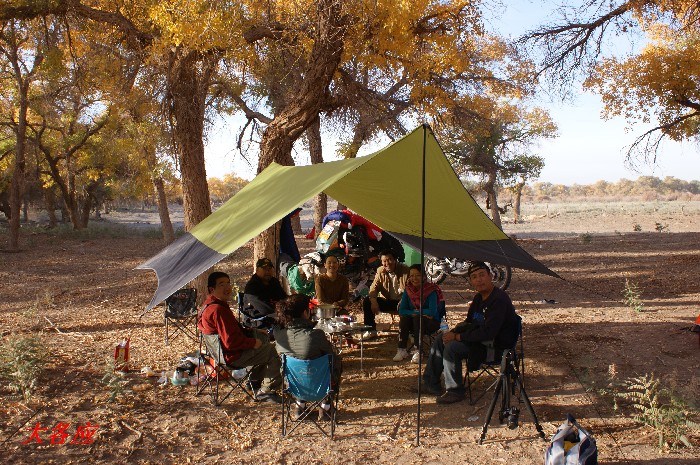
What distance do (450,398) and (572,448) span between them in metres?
1.72

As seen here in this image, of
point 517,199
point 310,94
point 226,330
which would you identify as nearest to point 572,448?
point 226,330

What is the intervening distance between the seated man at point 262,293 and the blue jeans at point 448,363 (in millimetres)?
1855

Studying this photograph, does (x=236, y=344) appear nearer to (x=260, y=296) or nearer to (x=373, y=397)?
(x=373, y=397)

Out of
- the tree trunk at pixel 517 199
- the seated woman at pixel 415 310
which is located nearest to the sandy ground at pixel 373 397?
the seated woman at pixel 415 310

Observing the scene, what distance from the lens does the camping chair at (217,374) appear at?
16.5 feet

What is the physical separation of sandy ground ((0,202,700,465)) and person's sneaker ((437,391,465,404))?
0.06 m

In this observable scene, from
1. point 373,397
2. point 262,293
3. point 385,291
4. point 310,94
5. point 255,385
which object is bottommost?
point 373,397

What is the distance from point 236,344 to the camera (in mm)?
4992

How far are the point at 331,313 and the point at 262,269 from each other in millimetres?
928

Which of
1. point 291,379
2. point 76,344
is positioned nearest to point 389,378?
point 291,379

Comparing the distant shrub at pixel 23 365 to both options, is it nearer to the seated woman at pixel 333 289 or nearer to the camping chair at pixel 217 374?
the camping chair at pixel 217 374

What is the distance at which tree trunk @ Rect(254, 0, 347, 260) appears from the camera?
307 inches

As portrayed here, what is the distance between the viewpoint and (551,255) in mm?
16453

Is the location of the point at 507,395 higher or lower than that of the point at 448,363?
lower
